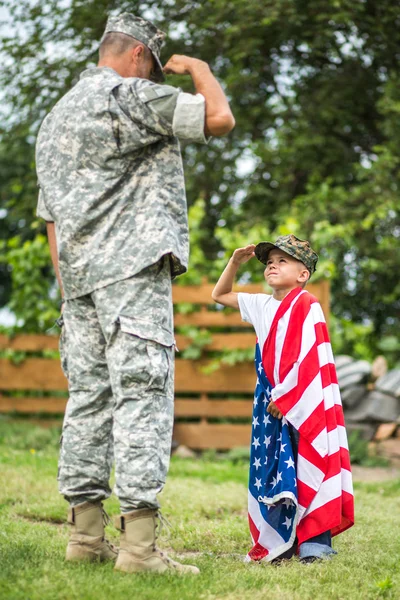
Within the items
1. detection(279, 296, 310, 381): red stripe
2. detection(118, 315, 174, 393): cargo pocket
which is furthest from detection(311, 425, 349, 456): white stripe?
detection(118, 315, 174, 393): cargo pocket

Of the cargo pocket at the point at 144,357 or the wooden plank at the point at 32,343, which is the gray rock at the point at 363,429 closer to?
the wooden plank at the point at 32,343

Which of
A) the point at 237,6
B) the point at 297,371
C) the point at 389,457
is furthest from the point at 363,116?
the point at 297,371

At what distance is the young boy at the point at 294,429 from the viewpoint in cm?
352

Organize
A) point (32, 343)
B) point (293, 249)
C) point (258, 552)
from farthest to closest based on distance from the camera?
point (32, 343) < point (293, 249) < point (258, 552)

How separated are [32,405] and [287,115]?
5.11 meters

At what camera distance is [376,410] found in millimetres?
8094

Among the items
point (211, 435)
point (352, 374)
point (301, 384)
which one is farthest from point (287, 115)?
point (301, 384)

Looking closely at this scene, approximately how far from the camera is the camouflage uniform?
2826 millimetres

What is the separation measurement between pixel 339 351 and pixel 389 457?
199 centimetres

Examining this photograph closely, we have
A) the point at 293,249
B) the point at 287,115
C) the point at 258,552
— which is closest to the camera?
the point at 258,552

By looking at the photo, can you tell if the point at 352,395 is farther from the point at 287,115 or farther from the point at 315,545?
the point at 315,545

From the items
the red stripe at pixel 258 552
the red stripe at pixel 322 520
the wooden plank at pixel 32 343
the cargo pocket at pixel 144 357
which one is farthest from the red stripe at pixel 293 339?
the wooden plank at pixel 32 343

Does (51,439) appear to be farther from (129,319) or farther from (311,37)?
(311,37)

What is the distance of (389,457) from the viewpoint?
25.5ft
